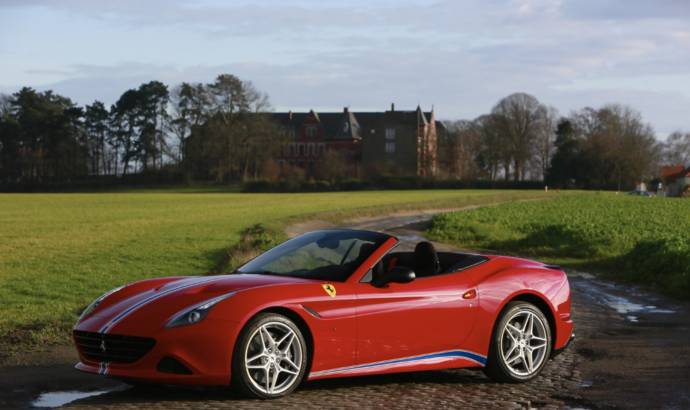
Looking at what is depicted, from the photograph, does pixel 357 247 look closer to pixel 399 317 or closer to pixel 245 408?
pixel 399 317

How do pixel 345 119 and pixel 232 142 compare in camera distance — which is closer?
pixel 232 142

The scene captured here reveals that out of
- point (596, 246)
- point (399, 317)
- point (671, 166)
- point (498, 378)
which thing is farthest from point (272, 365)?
point (671, 166)

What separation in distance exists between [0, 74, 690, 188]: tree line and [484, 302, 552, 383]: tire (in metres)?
106

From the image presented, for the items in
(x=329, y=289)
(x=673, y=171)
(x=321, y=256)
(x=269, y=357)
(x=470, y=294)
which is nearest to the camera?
(x=269, y=357)

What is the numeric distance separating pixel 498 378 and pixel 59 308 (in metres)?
7.36

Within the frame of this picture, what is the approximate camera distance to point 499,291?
8719mm

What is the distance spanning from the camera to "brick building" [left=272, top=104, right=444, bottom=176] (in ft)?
482

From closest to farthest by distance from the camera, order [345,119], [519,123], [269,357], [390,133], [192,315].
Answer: [192,315] < [269,357] < [519,123] < [390,133] < [345,119]

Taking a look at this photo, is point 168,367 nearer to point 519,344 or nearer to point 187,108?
point 519,344

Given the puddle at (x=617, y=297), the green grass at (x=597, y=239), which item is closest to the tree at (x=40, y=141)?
the green grass at (x=597, y=239)

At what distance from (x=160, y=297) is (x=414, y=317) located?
2.08 m

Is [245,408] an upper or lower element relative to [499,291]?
lower

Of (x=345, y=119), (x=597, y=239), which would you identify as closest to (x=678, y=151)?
(x=345, y=119)

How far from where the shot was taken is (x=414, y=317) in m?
8.13
